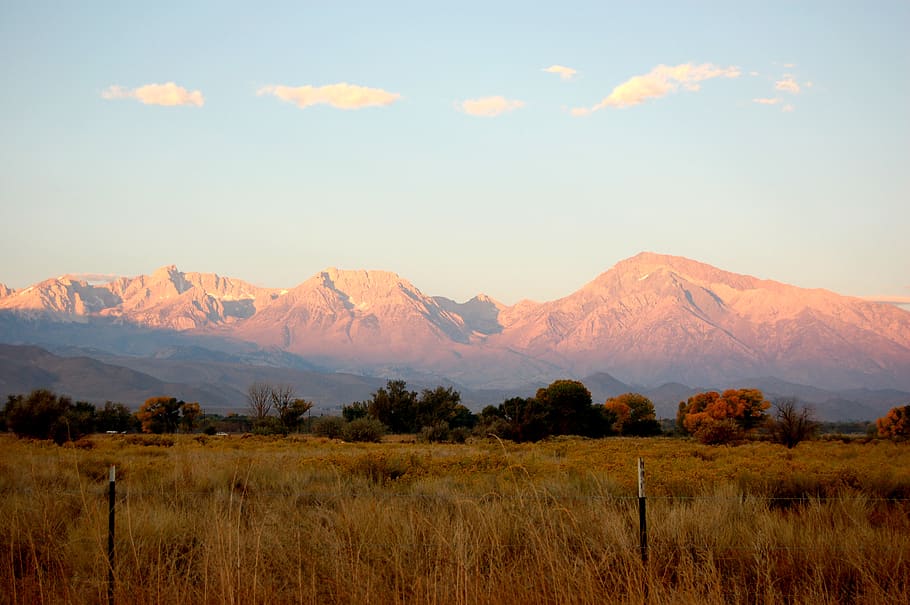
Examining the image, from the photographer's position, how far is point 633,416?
92188 millimetres

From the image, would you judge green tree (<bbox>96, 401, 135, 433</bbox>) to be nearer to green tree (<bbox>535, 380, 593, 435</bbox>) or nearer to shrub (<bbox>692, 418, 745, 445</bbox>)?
green tree (<bbox>535, 380, 593, 435</bbox>)

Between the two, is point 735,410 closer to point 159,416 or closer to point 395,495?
point 159,416

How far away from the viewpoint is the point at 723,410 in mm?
74688

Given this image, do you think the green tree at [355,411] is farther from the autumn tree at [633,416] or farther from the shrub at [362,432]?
the shrub at [362,432]

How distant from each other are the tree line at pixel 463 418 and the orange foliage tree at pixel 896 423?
0.11 meters

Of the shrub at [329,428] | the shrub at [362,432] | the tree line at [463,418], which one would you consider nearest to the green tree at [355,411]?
the tree line at [463,418]

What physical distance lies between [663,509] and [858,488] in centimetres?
706

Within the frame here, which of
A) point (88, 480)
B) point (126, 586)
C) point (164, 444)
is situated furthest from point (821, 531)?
point (164, 444)

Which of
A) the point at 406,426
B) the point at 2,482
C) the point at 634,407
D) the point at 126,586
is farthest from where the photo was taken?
the point at 634,407

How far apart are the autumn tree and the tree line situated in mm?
122

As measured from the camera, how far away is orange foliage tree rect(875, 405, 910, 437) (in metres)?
75.1

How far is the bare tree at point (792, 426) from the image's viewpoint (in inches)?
1676

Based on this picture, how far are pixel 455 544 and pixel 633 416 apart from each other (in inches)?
3342

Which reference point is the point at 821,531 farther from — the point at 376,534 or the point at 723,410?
the point at 723,410
